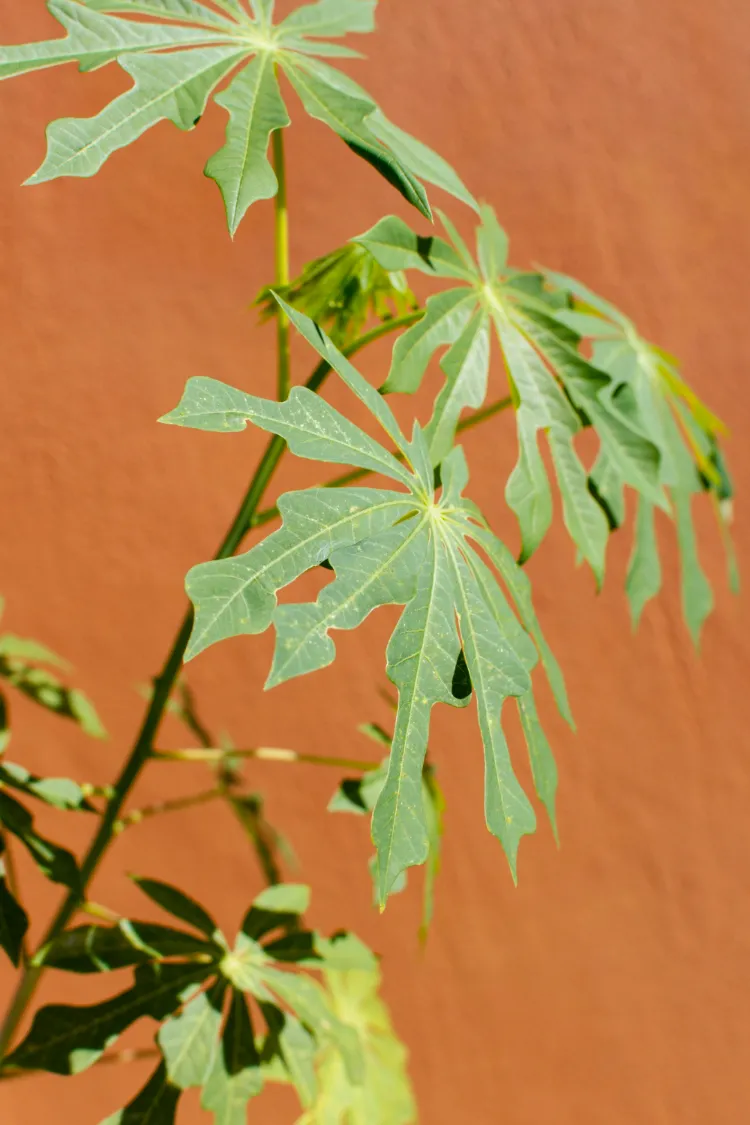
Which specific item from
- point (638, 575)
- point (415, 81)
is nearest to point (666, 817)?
point (638, 575)

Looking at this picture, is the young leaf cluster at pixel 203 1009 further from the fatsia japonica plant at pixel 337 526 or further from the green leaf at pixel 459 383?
the green leaf at pixel 459 383

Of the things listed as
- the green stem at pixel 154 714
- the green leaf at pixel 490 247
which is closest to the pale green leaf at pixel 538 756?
the green stem at pixel 154 714

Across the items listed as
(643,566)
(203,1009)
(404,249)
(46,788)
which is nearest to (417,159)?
(404,249)

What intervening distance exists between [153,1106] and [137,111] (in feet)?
2.14

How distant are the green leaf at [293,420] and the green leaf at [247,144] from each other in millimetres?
94

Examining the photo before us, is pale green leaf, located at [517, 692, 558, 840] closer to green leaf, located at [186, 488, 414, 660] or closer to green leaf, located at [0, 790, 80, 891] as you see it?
green leaf, located at [186, 488, 414, 660]

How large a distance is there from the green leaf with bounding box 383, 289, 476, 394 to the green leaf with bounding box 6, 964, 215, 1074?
0.47 metres

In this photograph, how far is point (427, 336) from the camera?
2.07 ft

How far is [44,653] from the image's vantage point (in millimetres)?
906

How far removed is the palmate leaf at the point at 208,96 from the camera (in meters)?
0.52

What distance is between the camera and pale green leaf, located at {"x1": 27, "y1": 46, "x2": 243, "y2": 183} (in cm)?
51

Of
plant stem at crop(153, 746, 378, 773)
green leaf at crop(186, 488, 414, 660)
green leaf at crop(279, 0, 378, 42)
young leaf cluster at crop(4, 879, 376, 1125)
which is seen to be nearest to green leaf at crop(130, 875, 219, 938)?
young leaf cluster at crop(4, 879, 376, 1125)

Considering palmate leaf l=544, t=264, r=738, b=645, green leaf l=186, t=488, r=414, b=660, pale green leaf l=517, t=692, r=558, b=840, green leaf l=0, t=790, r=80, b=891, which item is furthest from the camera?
palmate leaf l=544, t=264, r=738, b=645

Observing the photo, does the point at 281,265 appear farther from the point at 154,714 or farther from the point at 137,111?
the point at 154,714
